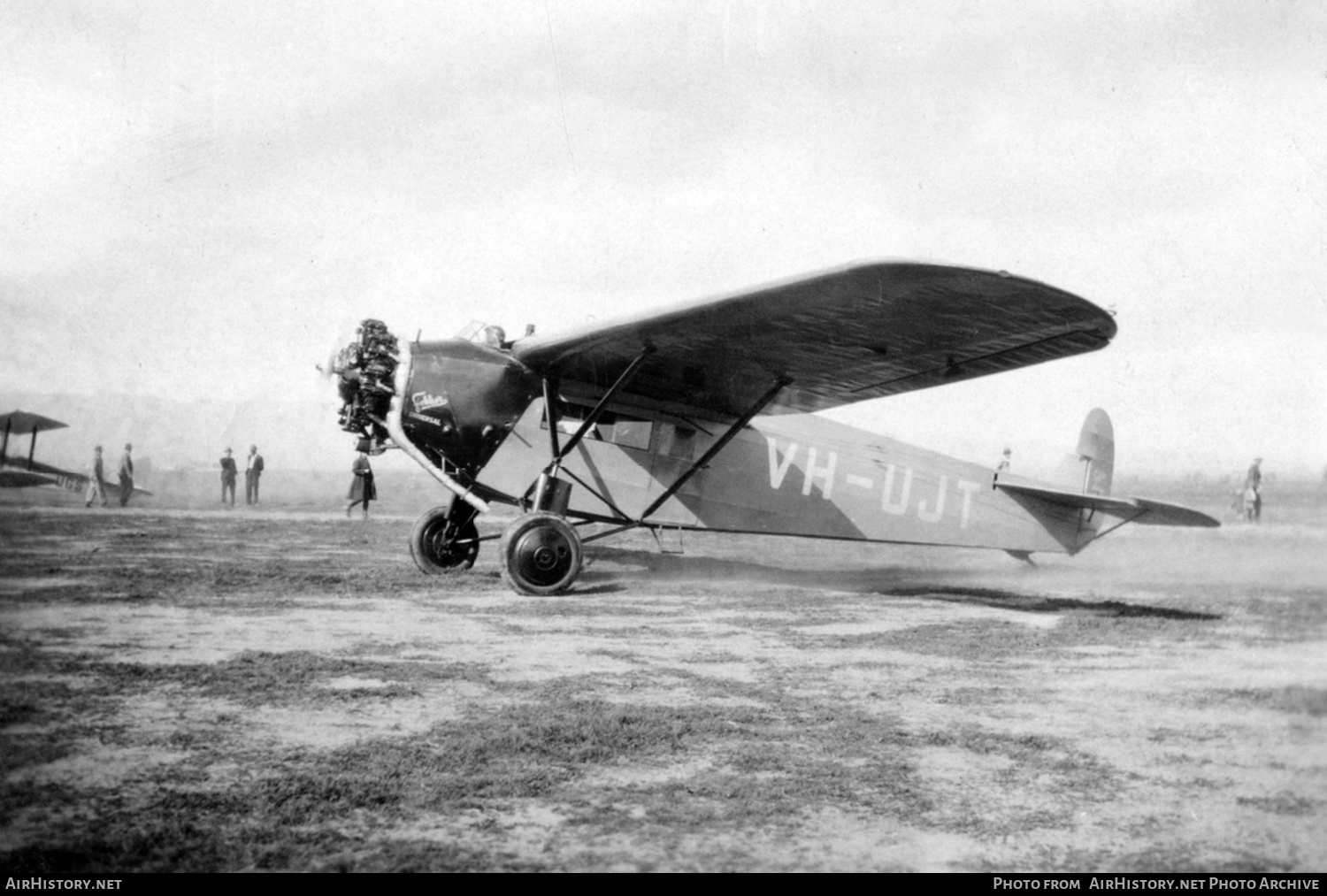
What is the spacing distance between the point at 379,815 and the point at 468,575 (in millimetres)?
7864

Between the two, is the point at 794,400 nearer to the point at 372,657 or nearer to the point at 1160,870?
the point at 372,657

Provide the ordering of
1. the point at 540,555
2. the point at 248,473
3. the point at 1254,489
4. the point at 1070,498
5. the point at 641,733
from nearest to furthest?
the point at 641,733, the point at 540,555, the point at 1070,498, the point at 1254,489, the point at 248,473

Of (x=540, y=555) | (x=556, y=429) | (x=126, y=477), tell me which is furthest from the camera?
(x=126, y=477)

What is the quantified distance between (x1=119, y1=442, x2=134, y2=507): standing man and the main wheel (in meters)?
19.4

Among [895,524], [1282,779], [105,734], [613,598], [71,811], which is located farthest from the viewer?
[895,524]

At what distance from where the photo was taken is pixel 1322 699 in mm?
3213

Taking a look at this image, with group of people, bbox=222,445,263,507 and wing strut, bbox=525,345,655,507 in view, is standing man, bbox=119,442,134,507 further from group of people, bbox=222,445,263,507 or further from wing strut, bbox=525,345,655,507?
wing strut, bbox=525,345,655,507

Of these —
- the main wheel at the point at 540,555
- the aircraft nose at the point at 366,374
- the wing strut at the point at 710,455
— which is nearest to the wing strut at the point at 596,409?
the main wheel at the point at 540,555

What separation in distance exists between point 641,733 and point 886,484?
26.8 feet

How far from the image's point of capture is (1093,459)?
507 inches

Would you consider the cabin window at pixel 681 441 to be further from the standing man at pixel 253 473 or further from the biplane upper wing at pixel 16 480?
the standing man at pixel 253 473

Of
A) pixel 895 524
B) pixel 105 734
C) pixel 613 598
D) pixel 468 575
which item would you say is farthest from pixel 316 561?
pixel 105 734

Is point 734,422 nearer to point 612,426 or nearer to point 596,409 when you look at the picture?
point 612,426

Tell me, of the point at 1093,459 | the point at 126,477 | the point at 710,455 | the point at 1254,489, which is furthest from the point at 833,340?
the point at 126,477
